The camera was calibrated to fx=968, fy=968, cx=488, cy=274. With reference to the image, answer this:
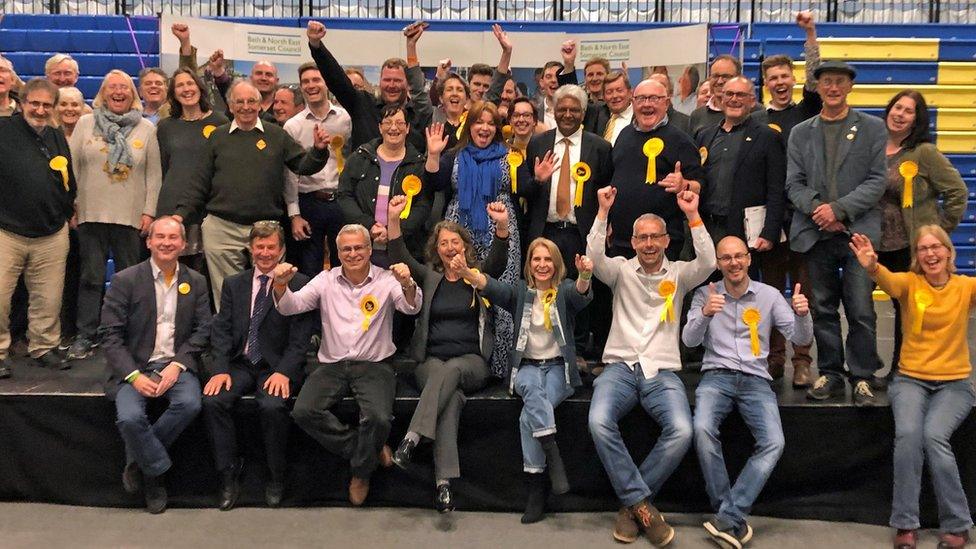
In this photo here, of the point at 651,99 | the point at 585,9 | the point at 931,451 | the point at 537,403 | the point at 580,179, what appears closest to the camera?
the point at 931,451

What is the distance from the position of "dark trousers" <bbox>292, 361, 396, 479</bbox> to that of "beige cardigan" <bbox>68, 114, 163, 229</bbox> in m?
1.60

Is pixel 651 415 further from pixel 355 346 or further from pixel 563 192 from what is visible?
pixel 355 346

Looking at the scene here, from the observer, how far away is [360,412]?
4238 millimetres

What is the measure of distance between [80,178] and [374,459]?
7.62 feet

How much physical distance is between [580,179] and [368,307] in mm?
1191

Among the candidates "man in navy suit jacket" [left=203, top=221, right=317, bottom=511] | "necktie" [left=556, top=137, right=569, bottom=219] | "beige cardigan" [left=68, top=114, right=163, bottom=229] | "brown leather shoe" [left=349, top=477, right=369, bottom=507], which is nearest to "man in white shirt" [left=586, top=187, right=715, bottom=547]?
"necktie" [left=556, top=137, right=569, bottom=219]

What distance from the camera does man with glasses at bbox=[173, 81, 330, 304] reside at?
16.0ft

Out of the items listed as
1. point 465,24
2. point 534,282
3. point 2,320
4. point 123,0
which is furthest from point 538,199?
point 123,0

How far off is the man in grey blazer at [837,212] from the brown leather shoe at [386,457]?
1.89 m

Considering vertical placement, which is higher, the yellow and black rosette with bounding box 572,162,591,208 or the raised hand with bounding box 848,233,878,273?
the yellow and black rosette with bounding box 572,162,591,208

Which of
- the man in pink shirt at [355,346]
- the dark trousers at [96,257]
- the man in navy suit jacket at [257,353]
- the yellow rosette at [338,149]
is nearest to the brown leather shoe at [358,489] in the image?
the man in pink shirt at [355,346]

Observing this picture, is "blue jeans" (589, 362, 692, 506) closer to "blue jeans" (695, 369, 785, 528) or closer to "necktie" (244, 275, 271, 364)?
"blue jeans" (695, 369, 785, 528)

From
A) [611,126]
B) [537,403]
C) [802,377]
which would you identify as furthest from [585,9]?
[537,403]

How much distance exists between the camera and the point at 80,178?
5.14 metres
